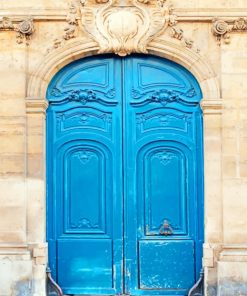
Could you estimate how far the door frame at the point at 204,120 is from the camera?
7168mm

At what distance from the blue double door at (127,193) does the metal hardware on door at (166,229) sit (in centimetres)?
1

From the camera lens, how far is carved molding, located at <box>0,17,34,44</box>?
7211 millimetres

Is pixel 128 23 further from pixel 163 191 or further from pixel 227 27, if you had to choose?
pixel 163 191

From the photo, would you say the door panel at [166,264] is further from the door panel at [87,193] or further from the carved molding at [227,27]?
the carved molding at [227,27]

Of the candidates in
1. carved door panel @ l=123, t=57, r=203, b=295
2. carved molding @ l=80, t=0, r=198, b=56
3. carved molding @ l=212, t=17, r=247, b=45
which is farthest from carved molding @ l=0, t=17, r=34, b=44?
carved molding @ l=212, t=17, r=247, b=45

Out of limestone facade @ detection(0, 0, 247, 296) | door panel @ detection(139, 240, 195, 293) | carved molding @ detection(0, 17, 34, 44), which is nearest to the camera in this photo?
limestone facade @ detection(0, 0, 247, 296)

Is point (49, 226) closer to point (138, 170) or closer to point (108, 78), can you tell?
point (138, 170)

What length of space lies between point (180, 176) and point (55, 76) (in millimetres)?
1763

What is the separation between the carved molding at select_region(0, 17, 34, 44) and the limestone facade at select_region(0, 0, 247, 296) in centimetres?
1

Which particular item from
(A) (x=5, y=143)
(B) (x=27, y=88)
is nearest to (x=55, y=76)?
(B) (x=27, y=88)

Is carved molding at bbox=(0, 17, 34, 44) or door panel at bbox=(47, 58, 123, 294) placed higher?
carved molding at bbox=(0, 17, 34, 44)

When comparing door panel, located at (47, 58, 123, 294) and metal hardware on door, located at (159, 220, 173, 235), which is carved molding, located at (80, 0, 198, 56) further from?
metal hardware on door, located at (159, 220, 173, 235)

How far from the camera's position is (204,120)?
23.8ft

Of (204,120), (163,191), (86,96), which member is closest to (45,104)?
(86,96)
